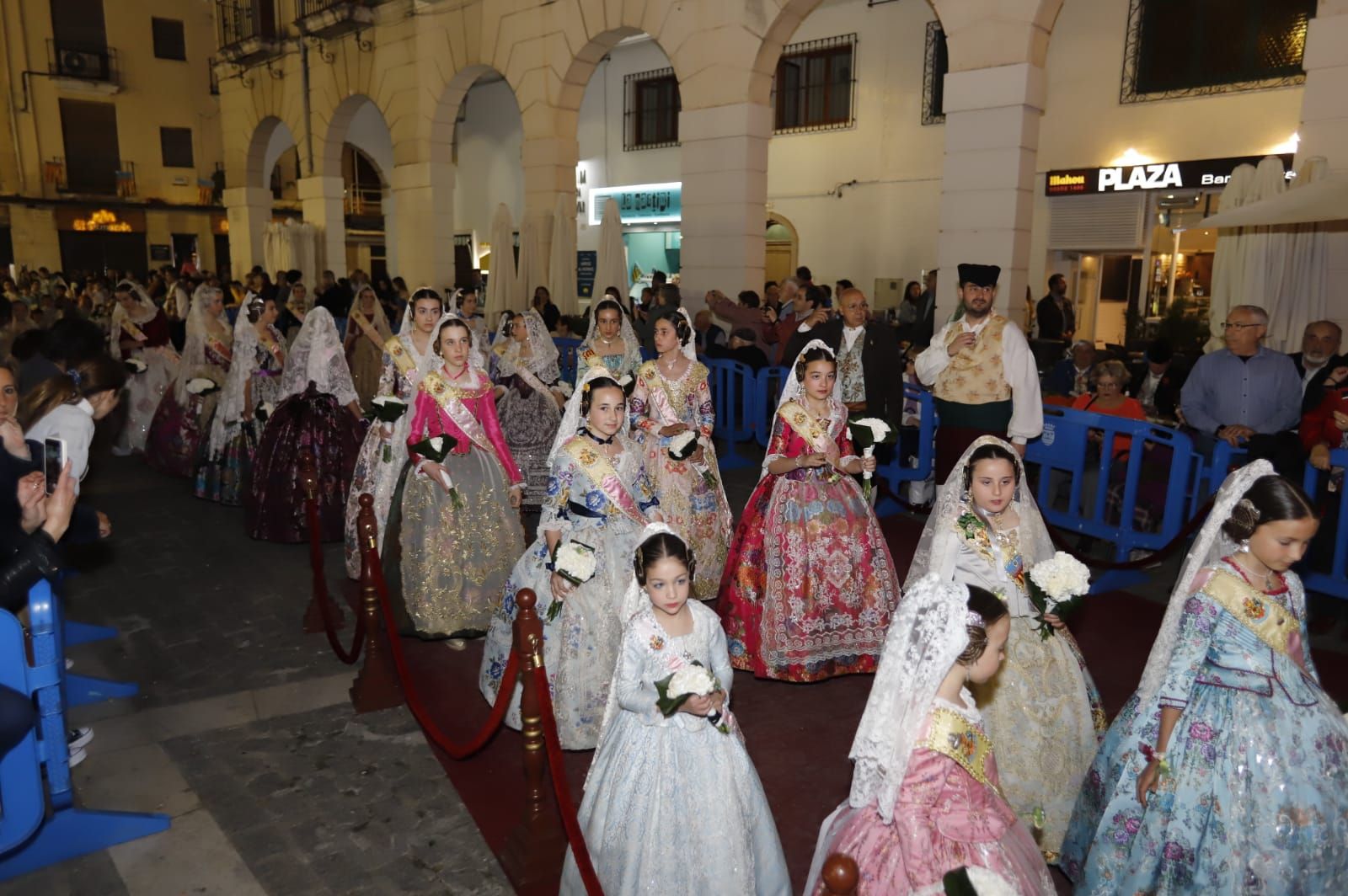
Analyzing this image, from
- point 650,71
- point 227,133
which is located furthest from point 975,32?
point 227,133

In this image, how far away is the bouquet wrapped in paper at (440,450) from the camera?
18.6 feet

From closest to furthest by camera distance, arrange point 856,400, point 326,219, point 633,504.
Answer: point 633,504
point 856,400
point 326,219

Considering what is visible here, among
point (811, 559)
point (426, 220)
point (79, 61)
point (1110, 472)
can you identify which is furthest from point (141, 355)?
point (79, 61)

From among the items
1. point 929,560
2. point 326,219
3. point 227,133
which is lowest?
point 929,560

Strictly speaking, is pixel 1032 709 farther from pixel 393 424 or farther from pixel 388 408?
pixel 393 424

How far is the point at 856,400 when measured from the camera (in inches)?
304

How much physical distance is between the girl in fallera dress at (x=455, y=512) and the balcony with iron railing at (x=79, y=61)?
99.1ft

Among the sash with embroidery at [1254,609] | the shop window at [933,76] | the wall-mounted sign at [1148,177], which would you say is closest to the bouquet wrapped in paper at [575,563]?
the sash with embroidery at [1254,609]

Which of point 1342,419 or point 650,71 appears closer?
point 1342,419

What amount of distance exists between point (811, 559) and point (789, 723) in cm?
89

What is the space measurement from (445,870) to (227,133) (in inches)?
993

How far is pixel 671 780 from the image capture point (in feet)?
10.6

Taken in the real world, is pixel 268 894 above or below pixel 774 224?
below

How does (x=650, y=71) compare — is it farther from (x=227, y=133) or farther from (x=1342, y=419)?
(x=1342, y=419)
